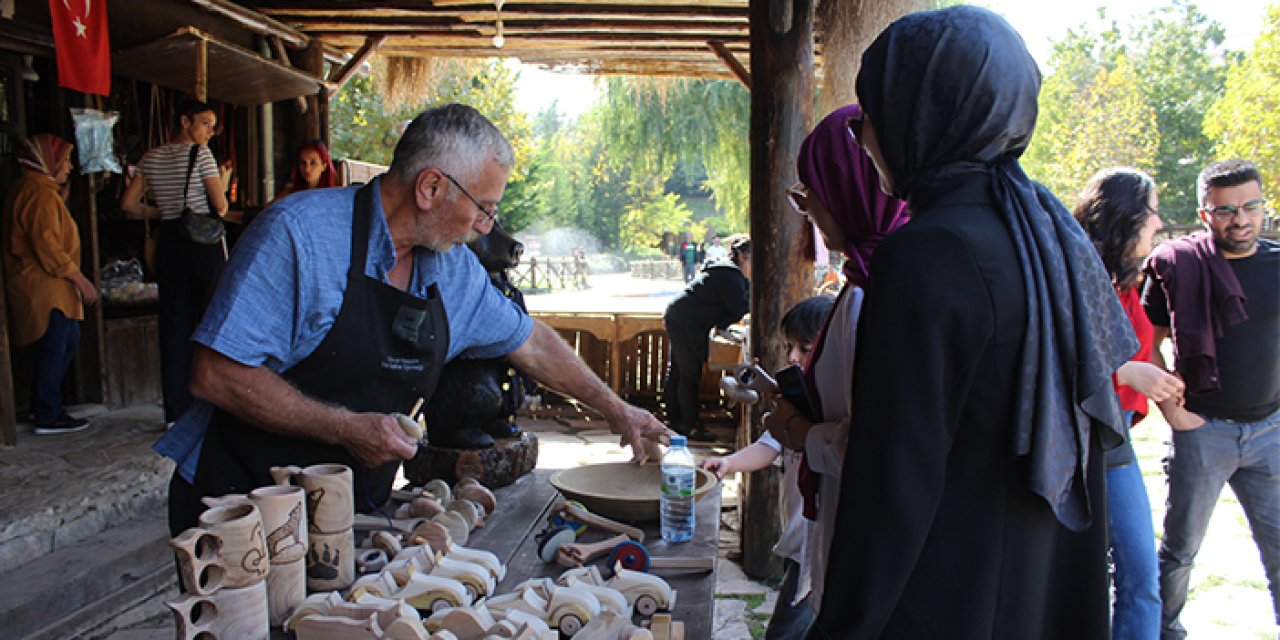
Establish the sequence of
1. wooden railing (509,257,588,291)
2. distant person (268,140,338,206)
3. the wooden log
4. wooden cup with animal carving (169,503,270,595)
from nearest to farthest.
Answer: wooden cup with animal carving (169,503,270,595) < the wooden log < distant person (268,140,338,206) < wooden railing (509,257,588,291)

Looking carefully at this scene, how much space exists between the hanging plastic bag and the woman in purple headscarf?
5.00 meters

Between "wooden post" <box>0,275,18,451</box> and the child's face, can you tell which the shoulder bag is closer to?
"wooden post" <box>0,275,18,451</box>

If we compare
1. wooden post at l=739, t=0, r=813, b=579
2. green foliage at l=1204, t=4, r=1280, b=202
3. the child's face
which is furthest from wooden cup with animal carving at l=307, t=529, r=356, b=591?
green foliage at l=1204, t=4, r=1280, b=202

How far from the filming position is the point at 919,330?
1092mm

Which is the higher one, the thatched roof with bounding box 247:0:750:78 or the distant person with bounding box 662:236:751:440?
the thatched roof with bounding box 247:0:750:78

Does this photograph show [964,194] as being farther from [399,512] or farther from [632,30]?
[632,30]

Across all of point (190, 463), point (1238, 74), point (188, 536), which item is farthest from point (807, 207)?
point (1238, 74)

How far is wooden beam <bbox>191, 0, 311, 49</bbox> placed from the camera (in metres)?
5.25

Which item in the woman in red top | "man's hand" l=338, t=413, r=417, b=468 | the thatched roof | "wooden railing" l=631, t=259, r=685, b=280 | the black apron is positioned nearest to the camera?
"man's hand" l=338, t=413, r=417, b=468

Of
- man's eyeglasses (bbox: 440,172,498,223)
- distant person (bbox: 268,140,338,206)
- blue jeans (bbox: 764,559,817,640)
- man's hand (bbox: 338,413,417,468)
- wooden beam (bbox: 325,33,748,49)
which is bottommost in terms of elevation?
blue jeans (bbox: 764,559,817,640)

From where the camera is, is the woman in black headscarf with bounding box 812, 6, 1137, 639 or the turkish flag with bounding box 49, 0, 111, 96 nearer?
the woman in black headscarf with bounding box 812, 6, 1137, 639

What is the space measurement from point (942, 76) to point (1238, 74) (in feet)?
67.1

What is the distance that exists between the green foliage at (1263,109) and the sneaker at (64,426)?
18250mm

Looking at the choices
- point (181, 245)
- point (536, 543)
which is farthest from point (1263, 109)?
point (536, 543)
